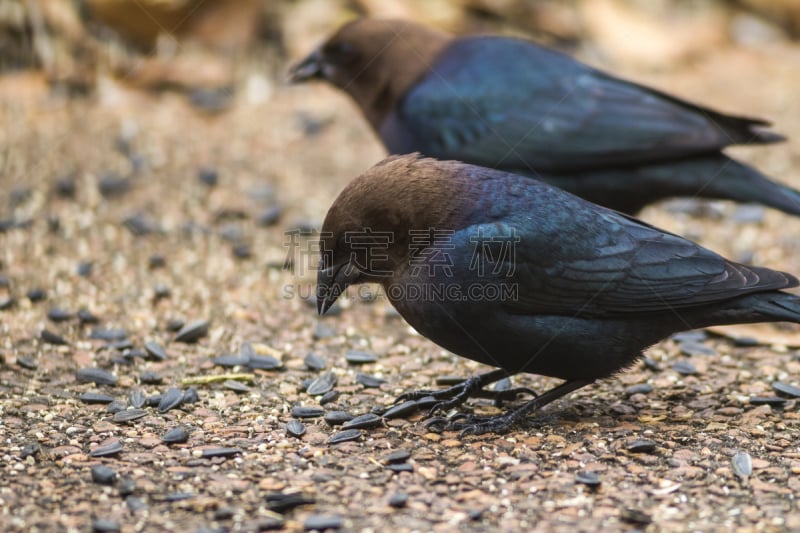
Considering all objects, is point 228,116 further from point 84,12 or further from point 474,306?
point 474,306

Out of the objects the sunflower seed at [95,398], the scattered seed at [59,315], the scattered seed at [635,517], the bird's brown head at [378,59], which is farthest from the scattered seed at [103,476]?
the bird's brown head at [378,59]

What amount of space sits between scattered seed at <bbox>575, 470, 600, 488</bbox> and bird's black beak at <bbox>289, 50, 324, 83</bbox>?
4.03 metres

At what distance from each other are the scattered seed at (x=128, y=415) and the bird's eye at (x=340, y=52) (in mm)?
3236

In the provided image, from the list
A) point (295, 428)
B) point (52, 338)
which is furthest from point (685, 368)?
point (52, 338)

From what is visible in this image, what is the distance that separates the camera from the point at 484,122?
607 cm

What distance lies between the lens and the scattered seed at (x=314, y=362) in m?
5.09

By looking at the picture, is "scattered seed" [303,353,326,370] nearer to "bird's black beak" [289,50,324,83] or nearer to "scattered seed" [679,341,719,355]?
"scattered seed" [679,341,719,355]

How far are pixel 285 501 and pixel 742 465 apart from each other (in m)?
1.84

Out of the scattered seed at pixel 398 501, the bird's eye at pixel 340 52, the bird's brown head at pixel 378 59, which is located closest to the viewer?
the scattered seed at pixel 398 501

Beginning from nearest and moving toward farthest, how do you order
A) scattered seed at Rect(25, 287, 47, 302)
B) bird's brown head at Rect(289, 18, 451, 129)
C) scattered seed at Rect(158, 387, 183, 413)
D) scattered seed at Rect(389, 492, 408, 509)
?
scattered seed at Rect(389, 492, 408, 509)
scattered seed at Rect(158, 387, 183, 413)
scattered seed at Rect(25, 287, 47, 302)
bird's brown head at Rect(289, 18, 451, 129)

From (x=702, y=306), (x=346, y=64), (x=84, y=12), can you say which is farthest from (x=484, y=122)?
(x=84, y=12)

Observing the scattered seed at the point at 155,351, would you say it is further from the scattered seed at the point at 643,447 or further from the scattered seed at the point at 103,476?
the scattered seed at the point at 643,447

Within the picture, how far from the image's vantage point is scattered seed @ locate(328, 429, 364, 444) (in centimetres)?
415

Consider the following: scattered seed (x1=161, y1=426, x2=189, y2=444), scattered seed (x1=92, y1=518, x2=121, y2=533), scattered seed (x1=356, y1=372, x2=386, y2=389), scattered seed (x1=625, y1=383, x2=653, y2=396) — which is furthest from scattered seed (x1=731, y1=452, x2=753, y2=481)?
scattered seed (x1=92, y1=518, x2=121, y2=533)
